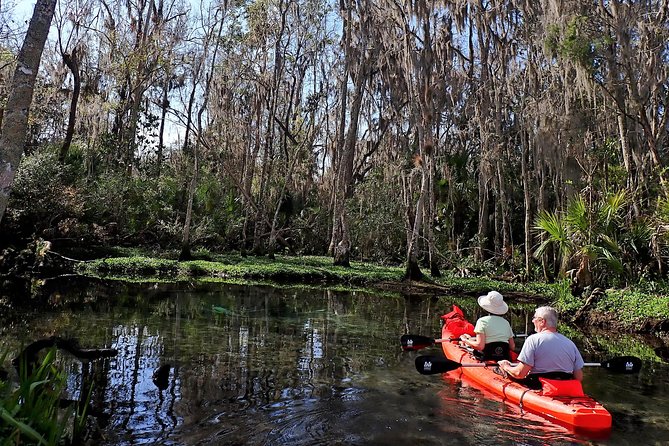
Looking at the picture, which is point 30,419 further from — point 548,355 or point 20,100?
point 548,355

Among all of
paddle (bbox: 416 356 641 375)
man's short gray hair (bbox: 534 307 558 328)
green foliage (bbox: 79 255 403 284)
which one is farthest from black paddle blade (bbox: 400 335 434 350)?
green foliage (bbox: 79 255 403 284)

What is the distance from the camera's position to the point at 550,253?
894 inches

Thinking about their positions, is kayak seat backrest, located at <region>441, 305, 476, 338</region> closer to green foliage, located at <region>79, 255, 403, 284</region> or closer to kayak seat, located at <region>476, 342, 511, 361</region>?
kayak seat, located at <region>476, 342, 511, 361</region>

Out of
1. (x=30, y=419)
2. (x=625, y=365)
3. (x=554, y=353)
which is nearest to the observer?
(x=30, y=419)

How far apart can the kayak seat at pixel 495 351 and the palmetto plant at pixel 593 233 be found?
282 inches

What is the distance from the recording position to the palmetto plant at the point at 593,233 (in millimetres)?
14078

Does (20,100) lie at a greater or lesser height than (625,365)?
greater

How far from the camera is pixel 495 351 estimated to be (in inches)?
318

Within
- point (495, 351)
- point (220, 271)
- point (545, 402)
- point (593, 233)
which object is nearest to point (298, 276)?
point (220, 271)

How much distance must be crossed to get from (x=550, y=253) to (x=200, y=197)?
16956mm

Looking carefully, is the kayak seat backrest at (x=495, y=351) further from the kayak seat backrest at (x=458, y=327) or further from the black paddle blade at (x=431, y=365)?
the kayak seat backrest at (x=458, y=327)

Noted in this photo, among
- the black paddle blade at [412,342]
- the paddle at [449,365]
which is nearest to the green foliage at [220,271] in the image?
the black paddle blade at [412,342]

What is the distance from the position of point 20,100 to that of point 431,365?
18.3 ft

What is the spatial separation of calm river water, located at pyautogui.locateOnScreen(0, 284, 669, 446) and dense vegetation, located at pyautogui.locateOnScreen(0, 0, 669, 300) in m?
6.76
